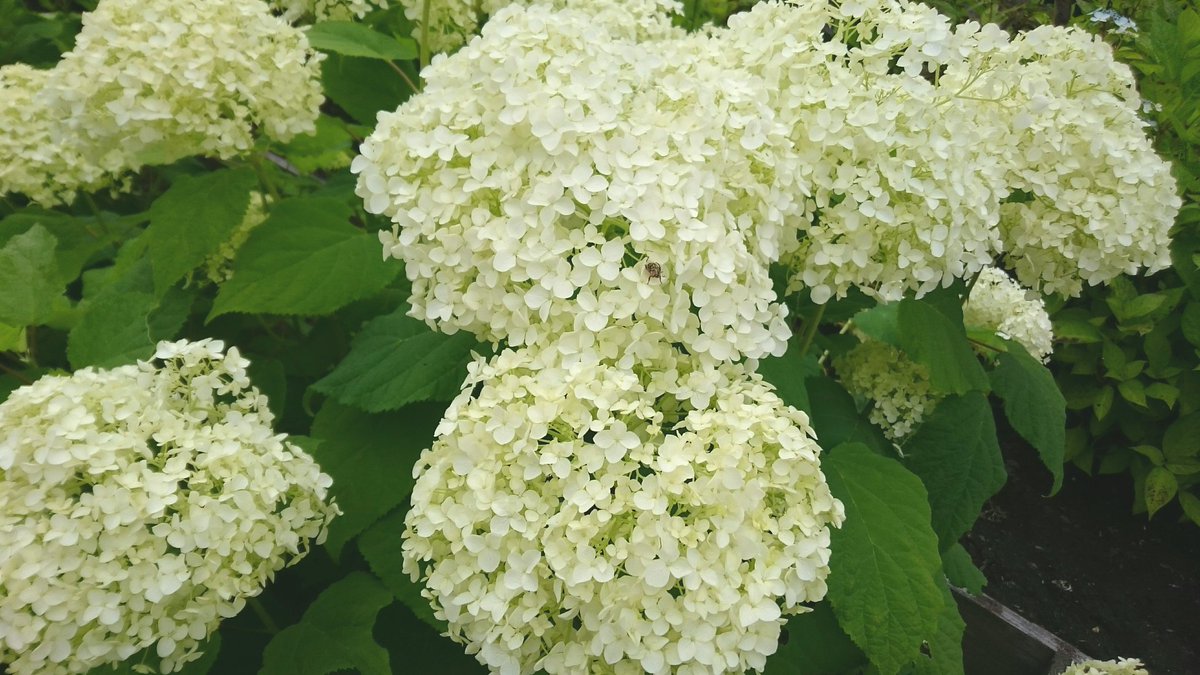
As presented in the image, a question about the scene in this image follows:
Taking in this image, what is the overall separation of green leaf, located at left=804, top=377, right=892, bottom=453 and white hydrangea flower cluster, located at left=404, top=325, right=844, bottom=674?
0.80m

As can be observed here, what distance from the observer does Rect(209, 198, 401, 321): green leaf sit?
178cm

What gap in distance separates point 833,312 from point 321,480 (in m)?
1.25

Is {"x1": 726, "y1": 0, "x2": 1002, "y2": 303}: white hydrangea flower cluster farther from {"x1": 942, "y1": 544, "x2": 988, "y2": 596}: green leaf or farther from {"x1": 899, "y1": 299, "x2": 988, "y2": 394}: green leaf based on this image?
{"x1": 942, "y1": 544, "x2": 988, "y2": 596}: green leaf

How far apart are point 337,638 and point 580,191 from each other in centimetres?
95

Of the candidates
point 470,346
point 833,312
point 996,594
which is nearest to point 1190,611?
point 996,594

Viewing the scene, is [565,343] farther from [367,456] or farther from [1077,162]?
[1077,162]

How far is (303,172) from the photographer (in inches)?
117

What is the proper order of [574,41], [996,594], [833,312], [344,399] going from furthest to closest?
[996,594]
[833,312]
[344,399]
[574,41]

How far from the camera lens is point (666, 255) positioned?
1.18m

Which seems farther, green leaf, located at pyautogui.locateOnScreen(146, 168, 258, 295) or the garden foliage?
the garden foliage

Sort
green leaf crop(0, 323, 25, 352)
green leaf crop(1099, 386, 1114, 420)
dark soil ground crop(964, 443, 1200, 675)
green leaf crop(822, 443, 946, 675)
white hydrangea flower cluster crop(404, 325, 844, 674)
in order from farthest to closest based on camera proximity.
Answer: green leaf crop(1099, 386, 1114, 420) < dark soil ground crop(964, 443, 1200, 675) < green leaf crop(0, 323, 25, 352) < green leaf crop(822, 443, 946, 675) < white hydrangea flower cluster crop(404, 325, 844, 674)

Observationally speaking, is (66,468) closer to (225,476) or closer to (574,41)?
(225,476)

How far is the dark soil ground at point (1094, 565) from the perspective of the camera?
3.72 m

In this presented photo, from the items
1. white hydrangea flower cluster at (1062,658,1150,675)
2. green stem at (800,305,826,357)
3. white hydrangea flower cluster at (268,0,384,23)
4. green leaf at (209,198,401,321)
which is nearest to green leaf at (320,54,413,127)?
white hydrangea flower cluster at (268,0,384,23)
